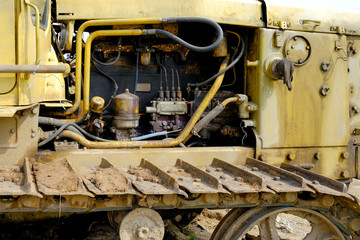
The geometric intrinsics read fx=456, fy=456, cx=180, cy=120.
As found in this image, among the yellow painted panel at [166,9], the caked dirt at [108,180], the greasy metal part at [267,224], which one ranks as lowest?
the greasy metal part at [267,224]

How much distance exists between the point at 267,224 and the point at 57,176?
173 centimetres

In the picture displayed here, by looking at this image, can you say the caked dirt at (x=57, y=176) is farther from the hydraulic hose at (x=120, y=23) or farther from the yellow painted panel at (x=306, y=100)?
the yellow painted panel at (x=306, y=100)

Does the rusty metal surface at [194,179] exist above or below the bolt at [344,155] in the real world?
below

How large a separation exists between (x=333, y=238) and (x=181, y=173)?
1.41 meters

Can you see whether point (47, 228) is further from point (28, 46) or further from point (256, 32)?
point (256, 32)

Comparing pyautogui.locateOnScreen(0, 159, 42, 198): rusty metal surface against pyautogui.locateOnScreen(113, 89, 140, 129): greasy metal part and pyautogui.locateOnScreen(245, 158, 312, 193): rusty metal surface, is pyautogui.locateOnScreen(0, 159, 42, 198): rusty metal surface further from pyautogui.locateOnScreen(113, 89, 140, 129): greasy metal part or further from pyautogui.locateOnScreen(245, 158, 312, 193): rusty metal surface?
pyautogui.locateOnScreen(245, 158, 312, 193): rusty metal surface

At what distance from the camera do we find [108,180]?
3098 millimetres

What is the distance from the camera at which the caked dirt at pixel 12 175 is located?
3.02 m

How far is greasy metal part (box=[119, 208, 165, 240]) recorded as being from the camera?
3.18 m

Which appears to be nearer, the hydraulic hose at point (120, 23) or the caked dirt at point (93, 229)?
the hydraulic hose at point (120, 23)

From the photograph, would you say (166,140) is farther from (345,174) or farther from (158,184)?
(345,174)

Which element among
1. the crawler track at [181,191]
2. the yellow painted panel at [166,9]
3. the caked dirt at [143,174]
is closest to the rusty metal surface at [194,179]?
the crawler track at [181,191]

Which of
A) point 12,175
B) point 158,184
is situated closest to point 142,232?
point 158,184

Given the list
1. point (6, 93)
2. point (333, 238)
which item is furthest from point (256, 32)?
point (6, 93)
